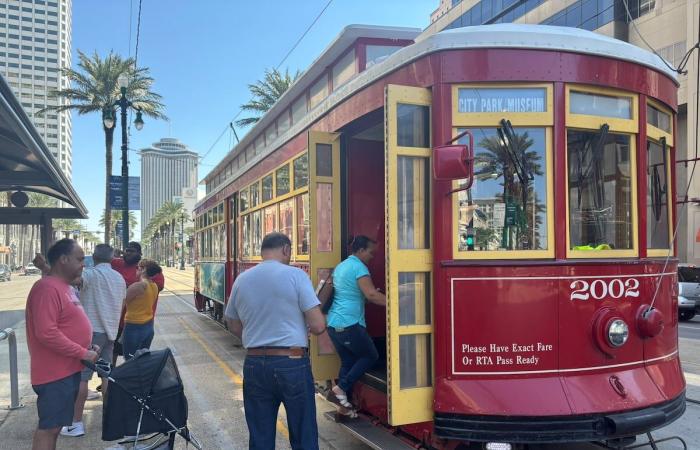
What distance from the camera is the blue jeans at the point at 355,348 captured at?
4578mm

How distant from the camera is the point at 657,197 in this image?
14.1 ft

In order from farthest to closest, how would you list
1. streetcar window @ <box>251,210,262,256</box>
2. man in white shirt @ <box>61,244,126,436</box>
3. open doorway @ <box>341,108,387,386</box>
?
streetcar window @ <box>251,210,262,256</box> < open doorway @ <box>341,108,387,386</box> < man in white shirt @ <box>61,244,126,436</box>

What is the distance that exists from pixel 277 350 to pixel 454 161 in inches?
59.8

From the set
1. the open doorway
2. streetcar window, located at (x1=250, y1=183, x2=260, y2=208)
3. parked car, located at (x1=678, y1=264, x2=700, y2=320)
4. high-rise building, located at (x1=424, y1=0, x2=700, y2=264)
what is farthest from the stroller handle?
high-rise building, located at (x1=424, y1=0, x2=700, y2=264)

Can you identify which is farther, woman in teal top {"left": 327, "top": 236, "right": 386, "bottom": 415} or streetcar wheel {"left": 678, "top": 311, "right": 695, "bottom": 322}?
streetcar wheel {"left": 678, "top": 311, "right": 695, "bottom": 322}

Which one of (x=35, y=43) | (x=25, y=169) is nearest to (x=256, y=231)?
(x=25, y=169)

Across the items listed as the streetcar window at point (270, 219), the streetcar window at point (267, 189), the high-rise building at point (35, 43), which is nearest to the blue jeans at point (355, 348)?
the streetcar window at point (270, 219)

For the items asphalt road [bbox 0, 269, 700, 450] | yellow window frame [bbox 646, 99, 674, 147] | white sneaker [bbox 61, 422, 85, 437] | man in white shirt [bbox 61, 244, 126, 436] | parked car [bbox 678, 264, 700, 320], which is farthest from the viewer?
parked car [bbox 678, 264, 700, 320]

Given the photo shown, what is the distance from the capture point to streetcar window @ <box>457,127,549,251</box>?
3.72 m

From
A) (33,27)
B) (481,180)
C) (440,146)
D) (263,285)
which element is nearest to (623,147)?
(481,180)

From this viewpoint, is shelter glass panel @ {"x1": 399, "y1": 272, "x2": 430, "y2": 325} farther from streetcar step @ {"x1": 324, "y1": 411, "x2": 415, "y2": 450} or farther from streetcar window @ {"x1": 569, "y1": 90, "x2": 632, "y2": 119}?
streetcar window @ {"x1": 569, "y1": 90, "x2": 632, "y2": 119}

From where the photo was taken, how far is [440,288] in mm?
3703

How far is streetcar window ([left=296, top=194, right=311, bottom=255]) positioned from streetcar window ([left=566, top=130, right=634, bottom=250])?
103 inches

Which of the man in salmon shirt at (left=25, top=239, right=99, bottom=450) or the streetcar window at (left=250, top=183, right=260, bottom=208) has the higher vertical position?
the streetcar window at (left=250, top=183, right=260, bottom=208)
